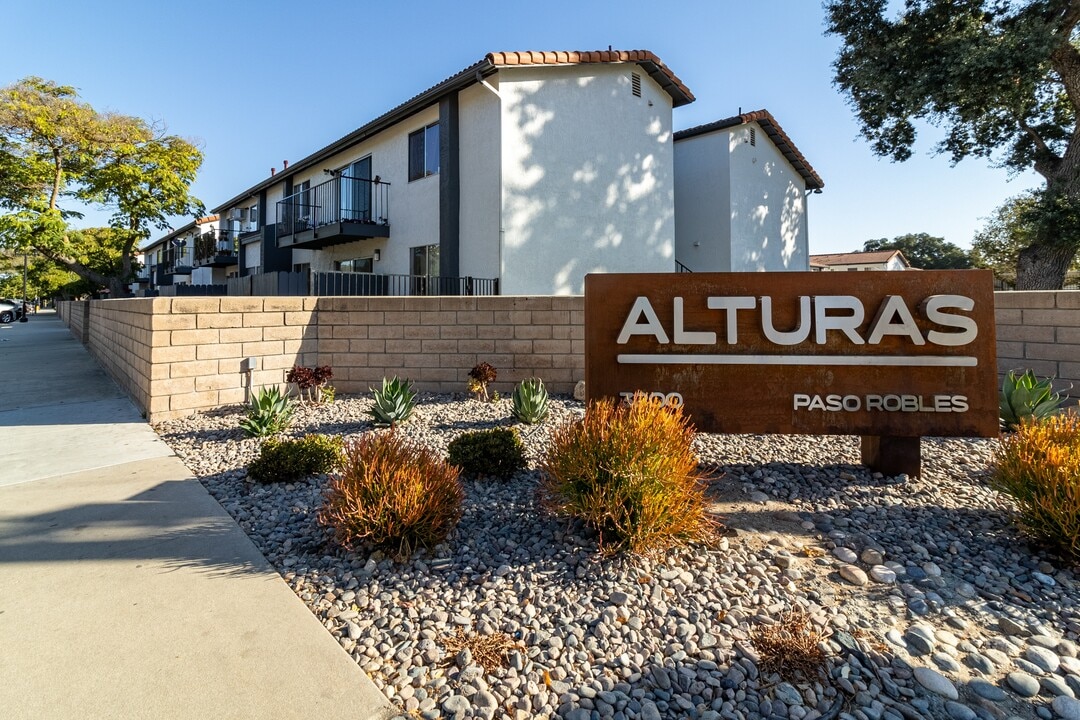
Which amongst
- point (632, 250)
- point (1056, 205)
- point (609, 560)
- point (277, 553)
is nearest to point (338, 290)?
point (632, 250)

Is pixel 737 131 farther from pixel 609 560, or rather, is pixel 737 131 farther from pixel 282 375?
pixel 609 560

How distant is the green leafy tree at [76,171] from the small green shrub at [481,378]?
77.8 ft

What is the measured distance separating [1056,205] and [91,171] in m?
34.5

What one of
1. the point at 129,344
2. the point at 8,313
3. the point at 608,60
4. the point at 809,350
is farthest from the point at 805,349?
the point at 8,313

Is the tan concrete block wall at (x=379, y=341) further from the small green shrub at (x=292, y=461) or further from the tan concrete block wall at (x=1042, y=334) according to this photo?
the tan concrete block wall at (x=1042, y=334)

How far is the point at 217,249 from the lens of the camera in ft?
92.4

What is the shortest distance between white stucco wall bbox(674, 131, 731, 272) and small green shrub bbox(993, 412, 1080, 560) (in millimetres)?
12538

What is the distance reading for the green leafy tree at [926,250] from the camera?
5538cm

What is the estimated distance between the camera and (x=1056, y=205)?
14648 millimetres

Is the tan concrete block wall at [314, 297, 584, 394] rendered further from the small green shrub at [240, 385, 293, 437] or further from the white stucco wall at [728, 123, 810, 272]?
the white stucco wall at [728, 123, 810, 272]

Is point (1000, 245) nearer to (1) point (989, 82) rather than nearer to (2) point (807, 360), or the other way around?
(1) point (989, 82)

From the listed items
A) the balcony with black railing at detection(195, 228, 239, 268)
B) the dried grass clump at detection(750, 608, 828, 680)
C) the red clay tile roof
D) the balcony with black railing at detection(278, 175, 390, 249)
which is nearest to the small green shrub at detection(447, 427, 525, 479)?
the dried grass clump at detection(750, 608, 828, 680)

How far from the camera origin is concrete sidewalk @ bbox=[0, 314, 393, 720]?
2312 millimetres

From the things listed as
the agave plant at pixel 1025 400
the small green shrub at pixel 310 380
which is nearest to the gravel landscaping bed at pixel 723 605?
the agave plant at pixel 1025 400
